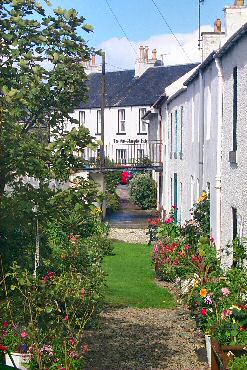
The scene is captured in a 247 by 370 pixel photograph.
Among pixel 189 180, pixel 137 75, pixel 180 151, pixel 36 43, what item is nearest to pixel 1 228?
pixel 36 43

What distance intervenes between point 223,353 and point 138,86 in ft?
163

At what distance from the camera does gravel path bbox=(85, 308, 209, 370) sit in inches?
410

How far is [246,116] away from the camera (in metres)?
12.6

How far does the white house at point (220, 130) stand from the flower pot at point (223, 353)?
12.1ft

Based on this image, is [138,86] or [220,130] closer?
[220,130]

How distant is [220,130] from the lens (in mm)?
15555

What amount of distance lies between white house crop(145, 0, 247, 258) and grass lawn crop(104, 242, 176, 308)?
1.82 meters

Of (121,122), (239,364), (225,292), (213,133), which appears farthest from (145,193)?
(239,364)

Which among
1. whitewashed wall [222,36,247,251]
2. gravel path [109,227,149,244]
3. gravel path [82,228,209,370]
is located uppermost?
whitewashed wall [222,36,247,251]

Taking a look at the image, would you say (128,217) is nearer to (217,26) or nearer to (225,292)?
(217,26)

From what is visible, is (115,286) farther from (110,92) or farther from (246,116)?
(110,92)

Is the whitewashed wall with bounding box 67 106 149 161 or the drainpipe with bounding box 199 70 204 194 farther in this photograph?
the whitewashed wall with bounding box 67 106 149 161

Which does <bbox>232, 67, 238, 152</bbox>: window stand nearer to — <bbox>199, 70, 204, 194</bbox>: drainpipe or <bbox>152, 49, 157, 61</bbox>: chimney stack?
<bbox>199, 70, 204, 194</bbox>: drainpipe

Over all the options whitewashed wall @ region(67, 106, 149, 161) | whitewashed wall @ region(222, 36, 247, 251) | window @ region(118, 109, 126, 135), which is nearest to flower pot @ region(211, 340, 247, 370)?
whitewashed wall @ region(222, 36, 247, 251)
